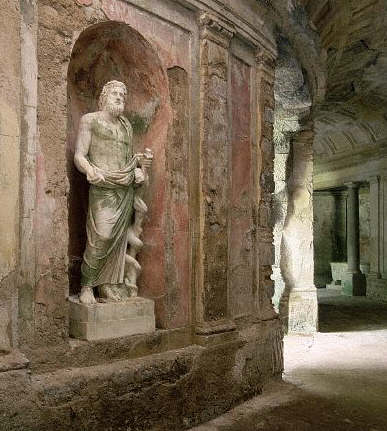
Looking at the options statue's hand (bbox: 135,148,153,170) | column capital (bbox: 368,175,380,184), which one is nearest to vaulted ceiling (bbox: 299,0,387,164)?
column capital (bbox: 368,175,380,184)

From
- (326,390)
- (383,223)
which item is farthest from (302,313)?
(383,223)

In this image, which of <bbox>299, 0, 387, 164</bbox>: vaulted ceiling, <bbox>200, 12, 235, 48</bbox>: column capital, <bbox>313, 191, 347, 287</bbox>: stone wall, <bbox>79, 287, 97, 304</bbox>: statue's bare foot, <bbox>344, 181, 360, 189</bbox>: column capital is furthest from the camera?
<bbox>313, 191, 347, 287</bbox>: stone wall

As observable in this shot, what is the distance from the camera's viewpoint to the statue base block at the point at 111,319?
3.59 metres

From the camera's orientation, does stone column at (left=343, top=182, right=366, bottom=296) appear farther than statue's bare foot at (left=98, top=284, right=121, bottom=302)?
Yes

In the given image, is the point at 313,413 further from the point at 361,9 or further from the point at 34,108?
the point at 361,9

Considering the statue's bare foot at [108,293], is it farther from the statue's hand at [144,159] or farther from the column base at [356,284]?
the column base at [356,284]

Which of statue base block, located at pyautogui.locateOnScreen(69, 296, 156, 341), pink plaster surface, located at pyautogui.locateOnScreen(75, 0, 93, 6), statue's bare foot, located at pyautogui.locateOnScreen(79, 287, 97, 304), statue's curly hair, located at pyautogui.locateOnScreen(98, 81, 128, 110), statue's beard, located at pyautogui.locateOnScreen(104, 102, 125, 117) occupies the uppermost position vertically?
pink plaster surface, located at pyautogui.locateOnScreen(75, 0, 93, 6)

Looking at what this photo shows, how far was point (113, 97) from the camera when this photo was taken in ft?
12.7

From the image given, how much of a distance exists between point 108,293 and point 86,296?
21 cm

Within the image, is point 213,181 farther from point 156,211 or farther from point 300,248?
point 300,248

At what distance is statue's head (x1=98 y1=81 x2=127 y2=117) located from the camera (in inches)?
153

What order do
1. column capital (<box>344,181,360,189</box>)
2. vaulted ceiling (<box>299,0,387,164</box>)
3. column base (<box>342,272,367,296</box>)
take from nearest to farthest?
vaulted ceiling (<box>299,0,387,164</box>) < column base (<box>342,272,367,296</box>) < column capital (<box>344,181,360,189</box>)

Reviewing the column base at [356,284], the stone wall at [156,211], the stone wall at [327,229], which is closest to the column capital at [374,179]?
the column base at [356,284]

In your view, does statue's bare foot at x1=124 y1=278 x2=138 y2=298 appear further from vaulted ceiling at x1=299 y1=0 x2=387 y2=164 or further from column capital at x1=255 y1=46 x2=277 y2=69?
vaulted ceiling at x1=299 y1=0 x2=387 y2=164
